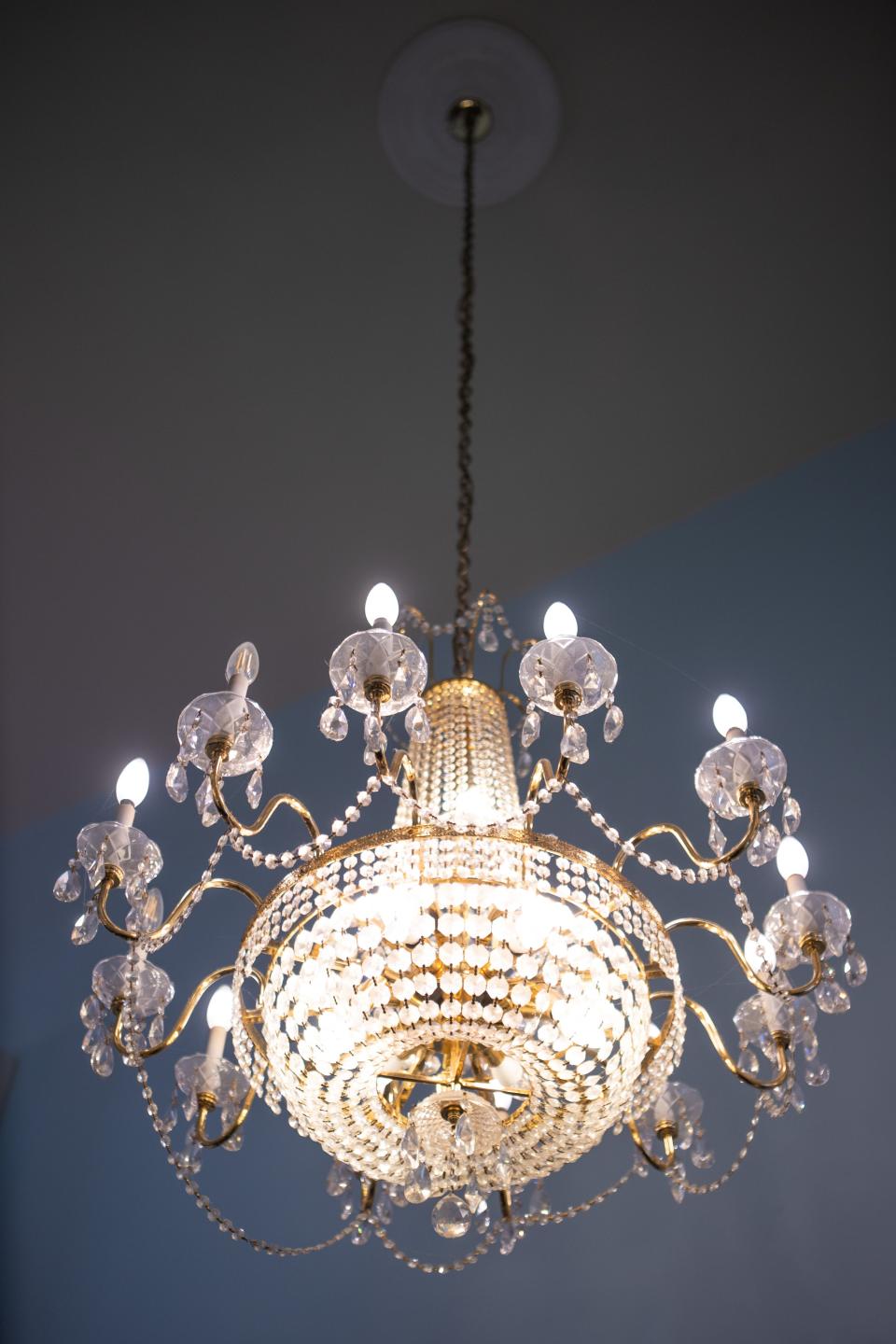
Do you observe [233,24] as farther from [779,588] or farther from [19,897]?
[19,897]

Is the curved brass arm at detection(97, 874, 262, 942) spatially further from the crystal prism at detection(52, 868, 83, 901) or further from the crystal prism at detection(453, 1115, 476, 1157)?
the crystal prism at detection(453, 1115, 476, 1157)

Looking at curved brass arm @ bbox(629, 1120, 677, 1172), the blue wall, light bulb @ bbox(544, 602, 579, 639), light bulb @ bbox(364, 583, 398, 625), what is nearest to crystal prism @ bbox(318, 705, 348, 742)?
light bulb @ bbox(364, 583, 398, 625)

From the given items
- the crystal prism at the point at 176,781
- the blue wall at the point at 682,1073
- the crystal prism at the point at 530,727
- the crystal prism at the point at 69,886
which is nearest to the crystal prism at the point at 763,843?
the crystal prism at the point at 530,727

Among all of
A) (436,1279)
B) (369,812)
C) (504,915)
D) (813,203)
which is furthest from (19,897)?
(813,203)

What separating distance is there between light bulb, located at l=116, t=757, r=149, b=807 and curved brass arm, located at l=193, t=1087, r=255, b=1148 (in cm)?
40

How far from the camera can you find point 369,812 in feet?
9.01

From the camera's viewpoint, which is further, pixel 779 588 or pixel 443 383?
pixel 779 588

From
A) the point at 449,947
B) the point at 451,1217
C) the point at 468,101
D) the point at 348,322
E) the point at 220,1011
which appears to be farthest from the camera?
the point at 348,322

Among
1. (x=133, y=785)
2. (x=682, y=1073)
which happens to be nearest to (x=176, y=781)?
(x=133, y=785)

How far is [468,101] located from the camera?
6.94 ft

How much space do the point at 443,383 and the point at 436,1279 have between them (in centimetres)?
173

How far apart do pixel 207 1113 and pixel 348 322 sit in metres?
1.56

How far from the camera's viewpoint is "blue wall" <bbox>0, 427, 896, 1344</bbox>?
1.97m

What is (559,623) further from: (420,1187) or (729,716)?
(420,1187)
